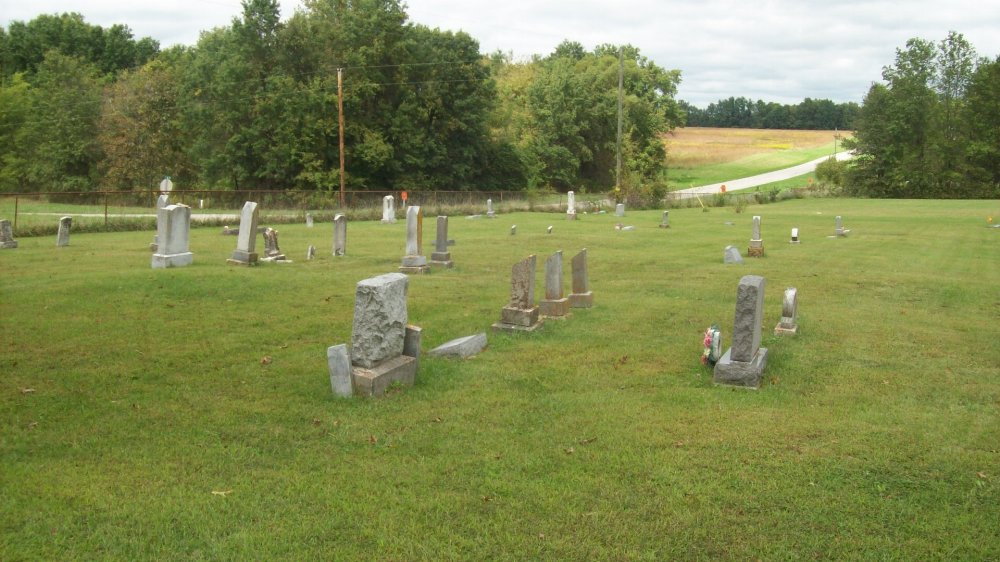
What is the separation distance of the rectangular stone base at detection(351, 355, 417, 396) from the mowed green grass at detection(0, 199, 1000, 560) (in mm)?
168

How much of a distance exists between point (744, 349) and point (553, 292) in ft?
13.0

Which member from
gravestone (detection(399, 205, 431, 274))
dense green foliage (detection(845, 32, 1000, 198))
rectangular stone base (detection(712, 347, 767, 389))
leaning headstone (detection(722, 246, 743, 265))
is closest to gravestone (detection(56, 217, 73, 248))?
gravestone (detection(399, 205, 431, 274))

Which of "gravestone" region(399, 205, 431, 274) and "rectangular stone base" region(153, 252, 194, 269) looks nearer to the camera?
"rectangular stone base" region(153, 252, 194, 269)

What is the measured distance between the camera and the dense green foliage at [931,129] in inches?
2606

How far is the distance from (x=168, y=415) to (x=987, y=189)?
242 feet

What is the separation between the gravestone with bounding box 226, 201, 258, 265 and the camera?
15977 millimetres

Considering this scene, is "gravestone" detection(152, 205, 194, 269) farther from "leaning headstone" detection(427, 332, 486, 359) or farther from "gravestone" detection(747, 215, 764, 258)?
"gravestone" detection(747, 215, 764, 258)

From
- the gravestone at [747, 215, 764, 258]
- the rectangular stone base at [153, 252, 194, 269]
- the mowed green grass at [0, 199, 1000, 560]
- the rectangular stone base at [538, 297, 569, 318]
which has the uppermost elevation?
the gravestone at [747, 215, 764, 258]

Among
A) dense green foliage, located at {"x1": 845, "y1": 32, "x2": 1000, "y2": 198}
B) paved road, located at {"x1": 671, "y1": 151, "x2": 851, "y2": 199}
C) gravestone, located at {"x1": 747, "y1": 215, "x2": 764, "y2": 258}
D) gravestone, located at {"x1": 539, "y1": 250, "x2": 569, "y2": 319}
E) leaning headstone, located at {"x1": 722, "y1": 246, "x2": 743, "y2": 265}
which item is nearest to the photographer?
gravestone, located at {"x1": 539, "y1": 250, "x2": 569, "y2": 319}

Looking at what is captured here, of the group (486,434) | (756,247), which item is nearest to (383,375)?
(486,434)

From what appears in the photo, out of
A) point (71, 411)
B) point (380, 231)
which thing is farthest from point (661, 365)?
point (380, 231)

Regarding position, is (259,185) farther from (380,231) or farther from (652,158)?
(652,158)

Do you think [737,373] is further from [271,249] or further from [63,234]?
[63,234]

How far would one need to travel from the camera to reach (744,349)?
7.83 metres
